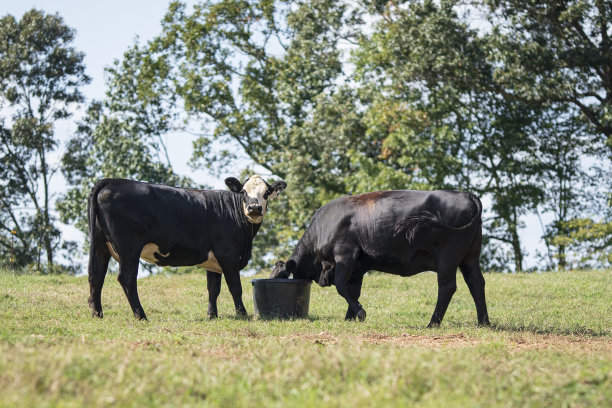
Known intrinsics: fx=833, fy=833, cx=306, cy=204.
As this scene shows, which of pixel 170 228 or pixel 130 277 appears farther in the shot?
pixel 170 228

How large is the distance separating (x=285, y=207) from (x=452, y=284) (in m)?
21.6

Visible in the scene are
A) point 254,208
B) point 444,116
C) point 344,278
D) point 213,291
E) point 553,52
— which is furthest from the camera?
point 444,116

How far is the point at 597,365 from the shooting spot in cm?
780

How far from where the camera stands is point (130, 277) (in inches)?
491

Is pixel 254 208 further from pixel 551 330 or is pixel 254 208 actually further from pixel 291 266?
pixel 551 330

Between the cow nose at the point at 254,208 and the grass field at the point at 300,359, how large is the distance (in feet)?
5.74

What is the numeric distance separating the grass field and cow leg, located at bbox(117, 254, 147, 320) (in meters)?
0.26

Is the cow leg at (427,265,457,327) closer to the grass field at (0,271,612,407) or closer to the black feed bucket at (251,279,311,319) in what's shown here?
the grass field at (0,271,612,407)

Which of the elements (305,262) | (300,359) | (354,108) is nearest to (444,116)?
(354,108)

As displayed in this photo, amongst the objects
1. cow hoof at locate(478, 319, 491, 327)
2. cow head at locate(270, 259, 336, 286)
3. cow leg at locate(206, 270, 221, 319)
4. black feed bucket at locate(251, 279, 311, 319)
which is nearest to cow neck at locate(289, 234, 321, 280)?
cow head at locate(270, 259, 336, 286)

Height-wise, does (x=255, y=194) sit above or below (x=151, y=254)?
above

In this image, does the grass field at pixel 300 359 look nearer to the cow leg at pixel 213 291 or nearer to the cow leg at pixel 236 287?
the cow leg at pixel 213 291

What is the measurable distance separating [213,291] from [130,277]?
67.8 inches

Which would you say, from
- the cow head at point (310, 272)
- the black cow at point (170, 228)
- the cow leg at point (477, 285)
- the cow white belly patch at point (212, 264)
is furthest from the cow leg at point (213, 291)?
the cow leg at point (477, 285)
